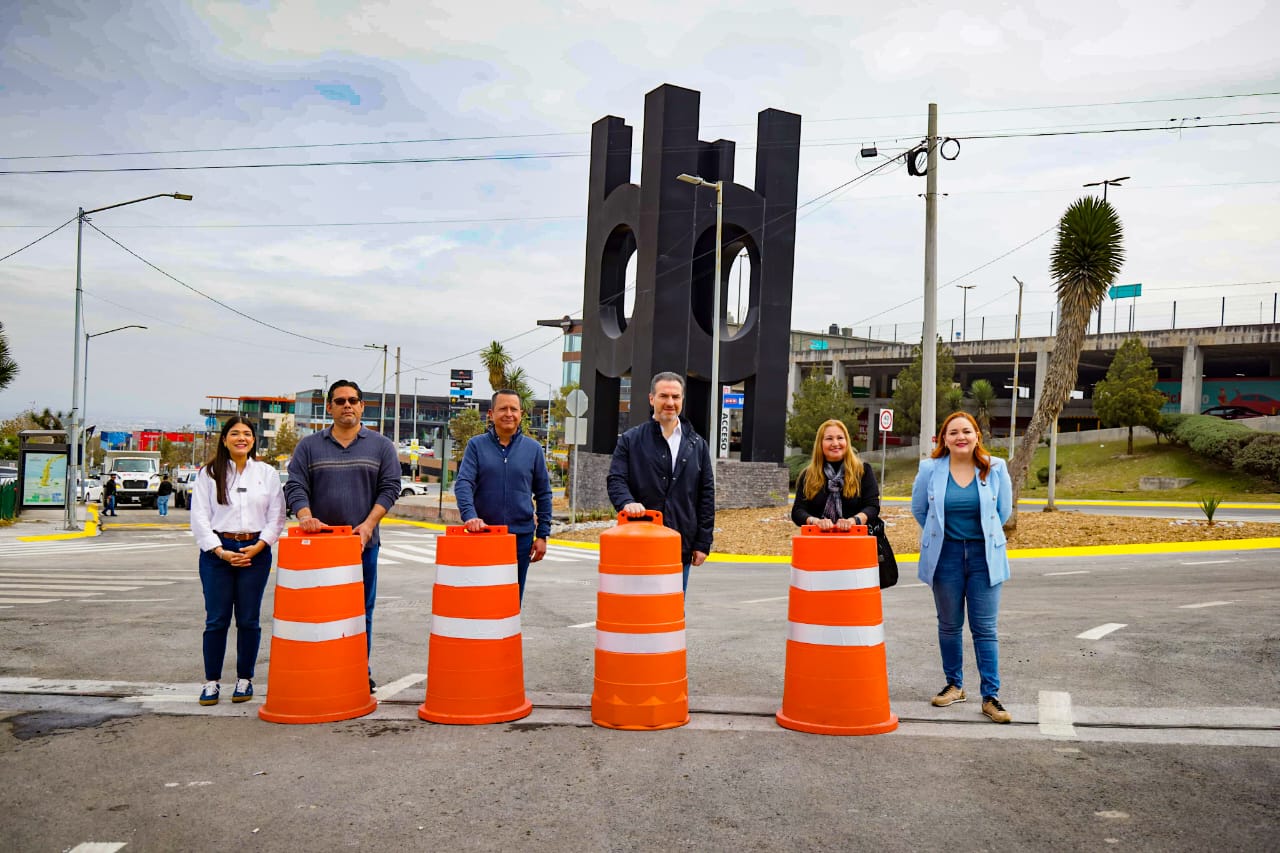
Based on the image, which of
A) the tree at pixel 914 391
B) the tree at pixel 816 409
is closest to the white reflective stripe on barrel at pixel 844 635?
the tree at pixel 816 409

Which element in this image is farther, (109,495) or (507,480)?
(109,495)

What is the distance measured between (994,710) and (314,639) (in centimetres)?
391

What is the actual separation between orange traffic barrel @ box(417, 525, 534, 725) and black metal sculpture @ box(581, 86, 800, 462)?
21.9 meters

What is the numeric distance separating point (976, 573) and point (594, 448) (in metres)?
25.5

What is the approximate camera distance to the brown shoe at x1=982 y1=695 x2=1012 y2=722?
5.57 m

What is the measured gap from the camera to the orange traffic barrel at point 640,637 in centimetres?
551

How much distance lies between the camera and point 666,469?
627 centimetres

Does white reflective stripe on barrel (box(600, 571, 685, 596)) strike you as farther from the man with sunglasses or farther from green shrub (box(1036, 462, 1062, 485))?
green shrub (box(1036, 462, 1062, 485))

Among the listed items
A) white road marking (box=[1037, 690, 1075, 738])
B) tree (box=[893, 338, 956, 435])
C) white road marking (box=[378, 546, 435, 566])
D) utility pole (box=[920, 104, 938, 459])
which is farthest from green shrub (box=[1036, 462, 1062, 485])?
white road marking (box=[1037, 690, 1075, 738])

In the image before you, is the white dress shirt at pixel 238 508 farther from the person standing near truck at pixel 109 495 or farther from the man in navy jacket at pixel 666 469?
the person standing near truck at pixel 109 495

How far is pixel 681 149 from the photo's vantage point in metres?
27.3

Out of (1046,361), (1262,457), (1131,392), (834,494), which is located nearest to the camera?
(834,494)

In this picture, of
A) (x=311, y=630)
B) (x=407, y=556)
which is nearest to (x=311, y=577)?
(x=311, y=630)

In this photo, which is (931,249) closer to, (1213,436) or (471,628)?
(471,628)
